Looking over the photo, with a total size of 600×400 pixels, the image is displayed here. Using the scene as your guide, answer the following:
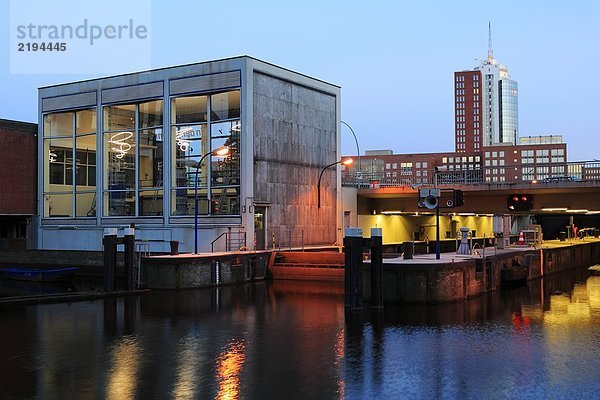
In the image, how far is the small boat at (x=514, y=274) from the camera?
1299 inches

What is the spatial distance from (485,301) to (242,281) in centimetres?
1437

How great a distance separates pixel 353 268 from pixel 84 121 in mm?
34324

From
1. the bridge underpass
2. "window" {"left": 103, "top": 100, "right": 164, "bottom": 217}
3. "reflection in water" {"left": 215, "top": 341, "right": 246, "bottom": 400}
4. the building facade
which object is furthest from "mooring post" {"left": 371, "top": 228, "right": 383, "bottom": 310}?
the building facade

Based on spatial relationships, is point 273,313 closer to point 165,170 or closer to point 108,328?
point 108,328

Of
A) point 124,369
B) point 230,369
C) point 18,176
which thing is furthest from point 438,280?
point 18,176

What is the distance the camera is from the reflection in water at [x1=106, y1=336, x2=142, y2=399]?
1242 cm

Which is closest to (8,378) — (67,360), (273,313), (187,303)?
(67,360)

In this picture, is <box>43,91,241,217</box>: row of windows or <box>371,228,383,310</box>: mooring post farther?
<box>43,91,241,217</box>: row of windows

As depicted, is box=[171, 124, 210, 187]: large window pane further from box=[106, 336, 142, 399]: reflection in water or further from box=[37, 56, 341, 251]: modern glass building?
box=[106, 336, 142, 399]: reflection in water

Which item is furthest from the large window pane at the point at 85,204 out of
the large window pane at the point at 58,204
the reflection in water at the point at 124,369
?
the reflection in water at the point at 124,369

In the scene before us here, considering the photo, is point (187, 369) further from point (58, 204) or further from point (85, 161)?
point (58, 204)

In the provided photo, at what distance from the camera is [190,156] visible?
4456 cm

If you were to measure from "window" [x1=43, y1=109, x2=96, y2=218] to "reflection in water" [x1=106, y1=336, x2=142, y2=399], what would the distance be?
33.8m

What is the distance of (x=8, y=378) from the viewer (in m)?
13.6
